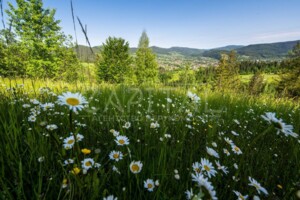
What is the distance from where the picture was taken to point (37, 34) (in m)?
22.6

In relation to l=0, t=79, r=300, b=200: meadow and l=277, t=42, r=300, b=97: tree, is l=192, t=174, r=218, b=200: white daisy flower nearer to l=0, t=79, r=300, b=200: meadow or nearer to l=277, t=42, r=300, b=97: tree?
l=0, t=79, r=300, b=200: meadow

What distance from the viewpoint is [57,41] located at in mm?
24625

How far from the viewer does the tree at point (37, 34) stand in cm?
2142

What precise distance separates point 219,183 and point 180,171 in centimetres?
32

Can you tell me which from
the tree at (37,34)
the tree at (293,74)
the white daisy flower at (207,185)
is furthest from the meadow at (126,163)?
the tree at (293,74)

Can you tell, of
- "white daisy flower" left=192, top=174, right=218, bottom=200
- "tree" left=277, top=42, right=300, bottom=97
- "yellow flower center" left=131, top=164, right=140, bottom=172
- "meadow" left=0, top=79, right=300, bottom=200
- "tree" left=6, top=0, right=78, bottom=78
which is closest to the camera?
"white daisy flower" left=192, top=174, right=218, bottom=200

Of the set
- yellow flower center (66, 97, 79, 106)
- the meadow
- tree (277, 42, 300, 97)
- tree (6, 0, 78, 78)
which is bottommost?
tree (277, 42, 300, 97)

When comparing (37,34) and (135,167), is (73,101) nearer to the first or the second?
(135,167)

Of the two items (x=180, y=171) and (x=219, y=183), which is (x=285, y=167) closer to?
(x=219, y=183)

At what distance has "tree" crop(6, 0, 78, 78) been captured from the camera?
21422 millimetres

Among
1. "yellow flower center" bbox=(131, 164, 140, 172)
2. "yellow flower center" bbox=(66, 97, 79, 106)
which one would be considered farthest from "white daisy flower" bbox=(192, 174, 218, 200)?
"yellow flower center" bbox=(66, 97, 79, 106)

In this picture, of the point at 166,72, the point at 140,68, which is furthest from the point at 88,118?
the point at 140,68

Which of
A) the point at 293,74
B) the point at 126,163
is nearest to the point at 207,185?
the point at 126,163

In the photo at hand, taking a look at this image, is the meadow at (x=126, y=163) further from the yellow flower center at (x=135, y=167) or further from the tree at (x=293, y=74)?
the tree at (x=293, y=74)
